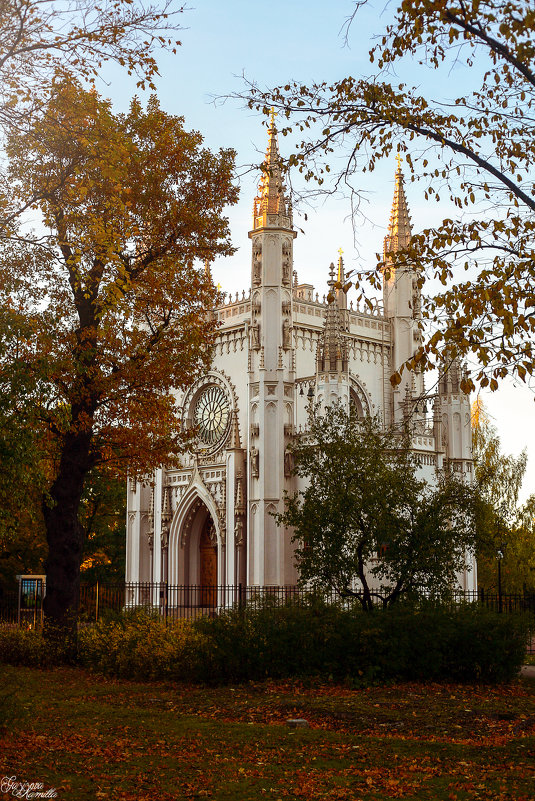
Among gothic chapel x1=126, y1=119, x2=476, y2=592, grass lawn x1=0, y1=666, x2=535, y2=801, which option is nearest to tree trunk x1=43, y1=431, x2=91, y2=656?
grass lawn x1=0, y1=666, x2=535, y2=801

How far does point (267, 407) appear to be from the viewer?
1468 inches

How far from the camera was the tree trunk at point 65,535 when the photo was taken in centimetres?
2012

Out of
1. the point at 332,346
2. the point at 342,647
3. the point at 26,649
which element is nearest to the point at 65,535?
the point at 26,649

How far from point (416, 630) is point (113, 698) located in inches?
218

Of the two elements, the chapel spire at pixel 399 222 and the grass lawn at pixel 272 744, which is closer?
the grass lawn at pixel 272 744

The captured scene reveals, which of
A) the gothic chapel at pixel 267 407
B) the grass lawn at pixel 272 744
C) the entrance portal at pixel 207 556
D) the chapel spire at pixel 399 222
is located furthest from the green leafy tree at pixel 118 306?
the chapel spire at pixel 399 222

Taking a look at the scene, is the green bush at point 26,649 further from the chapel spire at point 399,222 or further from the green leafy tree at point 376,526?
the chapel spire at point 399,222

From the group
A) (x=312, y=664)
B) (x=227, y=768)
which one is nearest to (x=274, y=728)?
(x=227, y=768)

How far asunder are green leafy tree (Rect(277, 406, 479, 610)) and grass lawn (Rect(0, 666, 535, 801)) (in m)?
4.86

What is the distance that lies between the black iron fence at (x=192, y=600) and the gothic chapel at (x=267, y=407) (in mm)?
1385

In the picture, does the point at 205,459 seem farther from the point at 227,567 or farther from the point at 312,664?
the point at 312,664

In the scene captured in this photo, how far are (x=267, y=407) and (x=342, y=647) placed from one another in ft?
69.5

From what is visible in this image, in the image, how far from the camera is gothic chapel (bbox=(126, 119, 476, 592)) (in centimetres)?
3644

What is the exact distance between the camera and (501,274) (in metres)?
11.2
